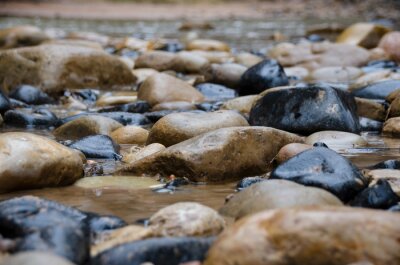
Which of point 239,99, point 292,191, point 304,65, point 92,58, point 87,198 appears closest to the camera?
point 292,191

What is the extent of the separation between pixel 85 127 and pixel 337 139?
1.82 meters

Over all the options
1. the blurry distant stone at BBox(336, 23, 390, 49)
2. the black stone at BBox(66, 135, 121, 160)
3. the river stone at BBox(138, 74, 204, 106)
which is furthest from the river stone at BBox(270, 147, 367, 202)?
the blurry distant stone at BBox(336, 23, 390, 49)

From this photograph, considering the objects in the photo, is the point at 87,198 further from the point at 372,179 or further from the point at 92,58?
the point at 92,58

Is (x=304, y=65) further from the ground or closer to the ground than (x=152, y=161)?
closer to the ground

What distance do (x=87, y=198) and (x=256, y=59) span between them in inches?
258

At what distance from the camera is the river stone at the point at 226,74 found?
22.6 feet

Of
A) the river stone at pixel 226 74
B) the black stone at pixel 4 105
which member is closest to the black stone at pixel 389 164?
the black stone at pixel 4 105

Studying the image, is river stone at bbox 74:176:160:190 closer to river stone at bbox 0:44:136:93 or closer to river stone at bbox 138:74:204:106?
river stone at bbox 138:74:204:106

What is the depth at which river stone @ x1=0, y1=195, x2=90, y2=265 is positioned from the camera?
7.26 feet

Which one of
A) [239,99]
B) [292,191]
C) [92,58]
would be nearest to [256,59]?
[92,58]

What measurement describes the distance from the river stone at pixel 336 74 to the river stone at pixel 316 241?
235 inches

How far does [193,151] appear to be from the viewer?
3438 millimetres

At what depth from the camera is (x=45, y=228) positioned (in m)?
2.30

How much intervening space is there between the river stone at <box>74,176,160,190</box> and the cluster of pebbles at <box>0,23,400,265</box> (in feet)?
0.05
